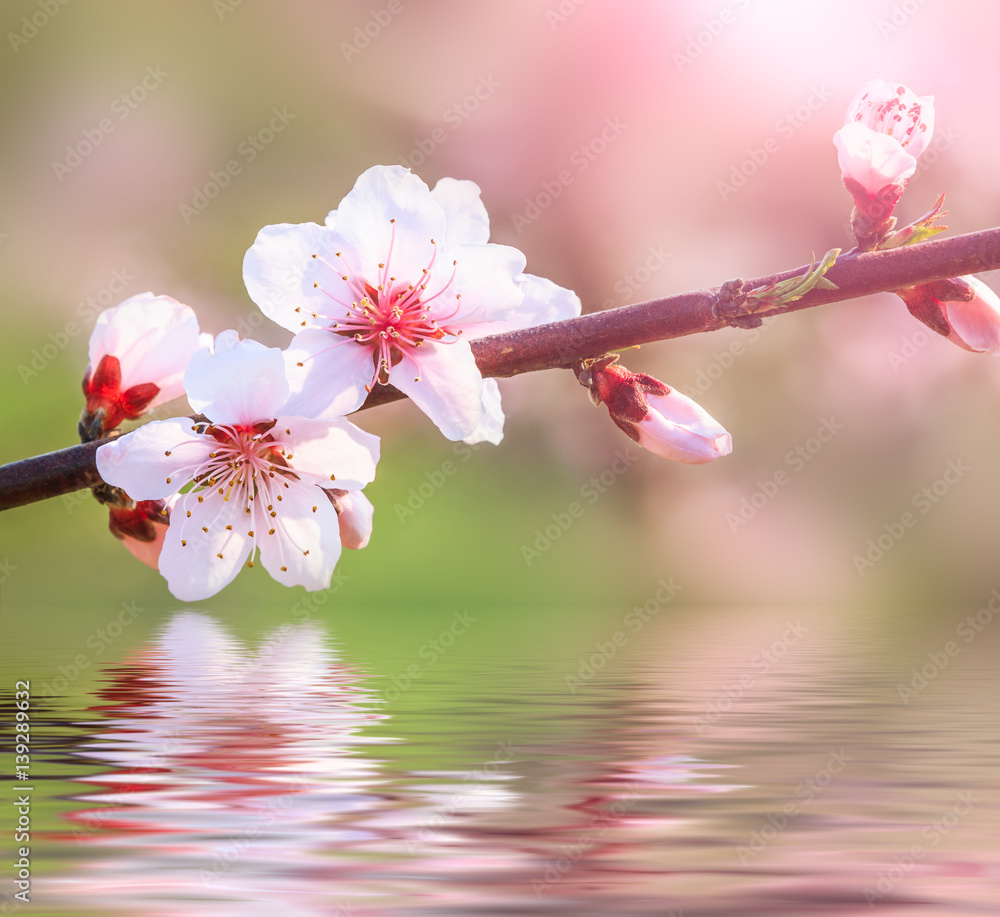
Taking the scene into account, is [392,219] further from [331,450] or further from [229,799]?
[229,799]

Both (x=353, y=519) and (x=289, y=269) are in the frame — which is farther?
(x=353, y=519)

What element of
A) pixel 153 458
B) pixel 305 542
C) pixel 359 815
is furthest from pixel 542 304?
pixel 359 815

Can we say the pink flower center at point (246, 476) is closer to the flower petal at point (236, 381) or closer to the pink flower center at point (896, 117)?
the flower petal at point (236, 381)

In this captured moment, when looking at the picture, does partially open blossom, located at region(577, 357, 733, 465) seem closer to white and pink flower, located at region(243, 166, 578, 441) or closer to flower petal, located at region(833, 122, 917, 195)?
white and pink flower, located at region(243, 166, 578, 441)

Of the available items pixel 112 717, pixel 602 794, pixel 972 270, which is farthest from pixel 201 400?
pixel 112 717

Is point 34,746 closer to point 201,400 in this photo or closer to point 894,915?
point 201,400

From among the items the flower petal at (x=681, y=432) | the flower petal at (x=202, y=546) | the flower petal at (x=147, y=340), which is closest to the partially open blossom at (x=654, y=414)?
the flower petal at (x=681, y=432)
